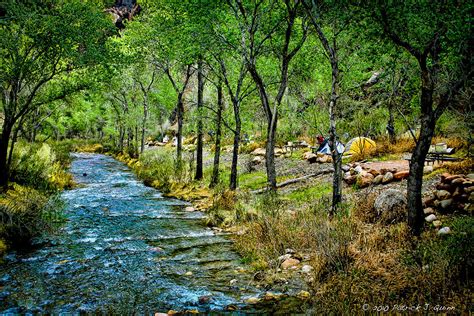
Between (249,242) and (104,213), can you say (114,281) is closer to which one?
(249,242)

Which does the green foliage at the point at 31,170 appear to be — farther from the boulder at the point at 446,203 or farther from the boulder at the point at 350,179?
the boulder at the point at 446,203

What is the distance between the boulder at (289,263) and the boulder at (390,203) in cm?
290

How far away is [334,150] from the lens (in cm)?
973

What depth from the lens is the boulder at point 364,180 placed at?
1317 cm

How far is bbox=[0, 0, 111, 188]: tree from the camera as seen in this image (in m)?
11.6

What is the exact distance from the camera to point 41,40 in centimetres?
1223

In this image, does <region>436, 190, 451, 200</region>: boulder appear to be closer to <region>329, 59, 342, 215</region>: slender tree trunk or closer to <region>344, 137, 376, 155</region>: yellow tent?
<region>329, 59, 342, 215</region>: slender tree trunk

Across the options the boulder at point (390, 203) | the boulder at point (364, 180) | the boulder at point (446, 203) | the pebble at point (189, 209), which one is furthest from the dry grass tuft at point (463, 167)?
the pebble at point (189, 209)

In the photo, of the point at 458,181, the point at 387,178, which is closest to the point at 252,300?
the point at 458,181

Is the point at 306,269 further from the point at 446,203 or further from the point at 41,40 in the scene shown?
the point at 41,40

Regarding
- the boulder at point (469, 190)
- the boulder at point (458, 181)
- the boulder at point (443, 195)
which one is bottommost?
the boulder at point (443, 195)

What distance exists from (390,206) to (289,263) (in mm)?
3294

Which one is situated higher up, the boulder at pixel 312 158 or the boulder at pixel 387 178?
the boulder at pixel 312 158

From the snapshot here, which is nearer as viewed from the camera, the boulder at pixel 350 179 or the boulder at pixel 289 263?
the boulder at pixel 289 263
